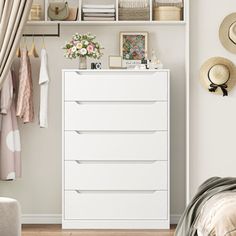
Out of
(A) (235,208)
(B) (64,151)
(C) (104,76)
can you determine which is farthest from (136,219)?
(A) (235,208)

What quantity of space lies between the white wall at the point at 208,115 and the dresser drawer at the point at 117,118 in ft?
1.07

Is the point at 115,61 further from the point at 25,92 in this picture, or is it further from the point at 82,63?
the point at 25,92

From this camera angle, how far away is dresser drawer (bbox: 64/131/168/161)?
6.15 metres

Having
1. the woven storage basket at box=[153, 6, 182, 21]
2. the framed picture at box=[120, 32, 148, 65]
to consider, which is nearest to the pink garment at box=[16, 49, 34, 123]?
the framed picture at box=[120, 32, 148, 65]

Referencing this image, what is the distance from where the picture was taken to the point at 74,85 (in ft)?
20.1

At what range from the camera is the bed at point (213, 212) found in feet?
12.7

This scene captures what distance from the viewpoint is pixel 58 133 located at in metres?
Answer: 6.57

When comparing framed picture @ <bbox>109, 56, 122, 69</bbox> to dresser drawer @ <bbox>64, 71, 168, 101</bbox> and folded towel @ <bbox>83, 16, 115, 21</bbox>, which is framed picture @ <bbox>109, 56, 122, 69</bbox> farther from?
folded towel @ <bbox>83, 16, 115, 21</bbox>

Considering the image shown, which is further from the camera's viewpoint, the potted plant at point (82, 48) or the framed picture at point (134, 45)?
the framed picture at point (134, 45)

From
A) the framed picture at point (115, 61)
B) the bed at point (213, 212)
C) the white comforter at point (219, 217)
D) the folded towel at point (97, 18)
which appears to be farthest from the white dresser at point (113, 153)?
the white comforter at point (219, 217)

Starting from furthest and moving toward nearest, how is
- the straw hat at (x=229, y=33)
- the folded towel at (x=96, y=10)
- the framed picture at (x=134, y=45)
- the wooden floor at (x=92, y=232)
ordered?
the framed picture at (x=134, y=45) → the folded towel at (x=96, y=10) → the straw hat at (x=229, y=33) → the wooden floor at (x=92, y=232)

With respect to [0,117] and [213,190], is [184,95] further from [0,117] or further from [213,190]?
[213,190]

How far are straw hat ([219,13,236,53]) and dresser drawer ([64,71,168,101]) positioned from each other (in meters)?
0.63

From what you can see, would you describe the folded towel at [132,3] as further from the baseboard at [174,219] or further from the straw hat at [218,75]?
the baseboard at [174,219]
